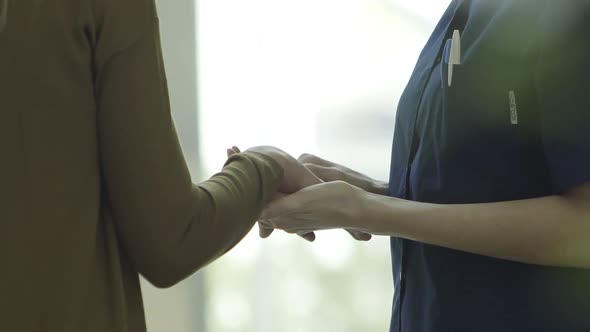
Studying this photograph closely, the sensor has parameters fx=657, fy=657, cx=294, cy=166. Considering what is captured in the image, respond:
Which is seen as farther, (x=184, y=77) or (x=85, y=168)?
(x=184, y=77)

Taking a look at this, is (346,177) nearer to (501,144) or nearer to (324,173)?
(324,173)

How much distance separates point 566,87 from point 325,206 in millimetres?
388

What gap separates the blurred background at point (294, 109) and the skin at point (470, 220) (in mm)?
663

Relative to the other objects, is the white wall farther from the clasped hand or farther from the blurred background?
the clasped hand

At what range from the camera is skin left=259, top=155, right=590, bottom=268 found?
35.1 inches

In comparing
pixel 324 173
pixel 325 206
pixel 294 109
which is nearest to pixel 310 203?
pixel 325 206

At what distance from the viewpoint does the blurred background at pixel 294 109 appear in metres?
1.65

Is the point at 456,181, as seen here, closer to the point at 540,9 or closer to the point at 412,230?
the point at 412,230

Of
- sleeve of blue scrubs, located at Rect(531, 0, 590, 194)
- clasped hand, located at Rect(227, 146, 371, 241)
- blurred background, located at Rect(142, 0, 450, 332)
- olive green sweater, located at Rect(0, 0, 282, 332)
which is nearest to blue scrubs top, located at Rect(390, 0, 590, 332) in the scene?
sleeve of blue scrubs, located at Rect(531, 0, 590, 194)

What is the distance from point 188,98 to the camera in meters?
1.73

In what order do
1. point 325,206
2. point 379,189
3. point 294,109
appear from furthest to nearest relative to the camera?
point 294,109, point 379,189, point 325,206

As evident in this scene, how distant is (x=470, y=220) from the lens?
0.93m

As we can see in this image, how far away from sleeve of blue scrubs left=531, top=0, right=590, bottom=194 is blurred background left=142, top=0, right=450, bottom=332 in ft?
2.56

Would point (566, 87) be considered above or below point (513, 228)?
above
